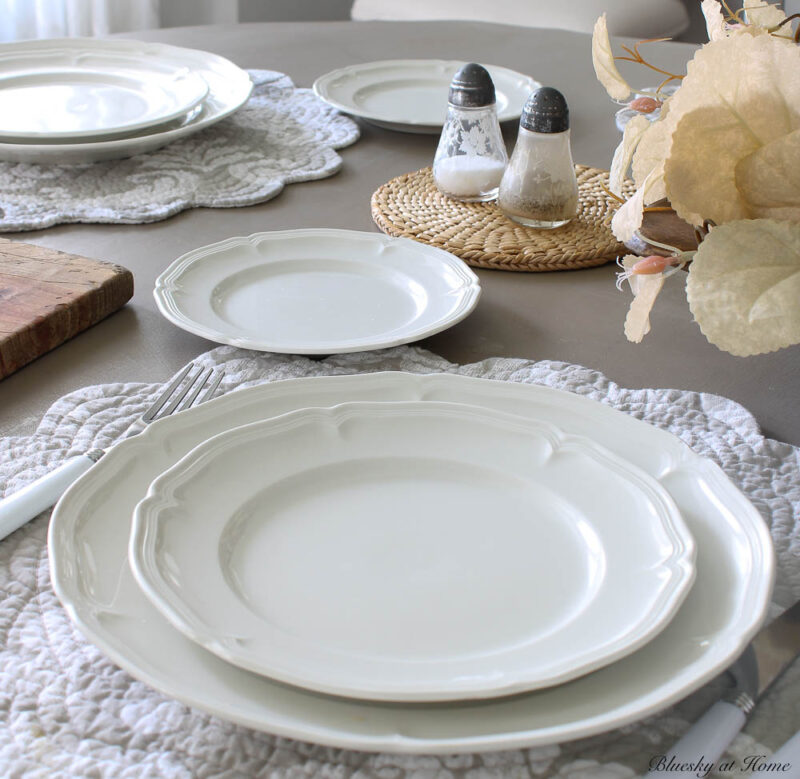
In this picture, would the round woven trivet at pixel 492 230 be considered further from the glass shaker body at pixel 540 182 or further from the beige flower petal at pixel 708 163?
the beige flower petal at pixel 708 163

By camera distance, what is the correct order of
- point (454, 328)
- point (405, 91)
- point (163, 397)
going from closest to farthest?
point (163, 397) → point (454, 328) → point (405, 91)

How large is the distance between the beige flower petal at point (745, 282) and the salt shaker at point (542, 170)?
531 millimetres

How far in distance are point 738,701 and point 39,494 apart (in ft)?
1.32

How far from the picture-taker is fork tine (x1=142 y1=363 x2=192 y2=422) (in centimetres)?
65

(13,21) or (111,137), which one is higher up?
(111,137)

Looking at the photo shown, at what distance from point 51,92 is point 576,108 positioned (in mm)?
751

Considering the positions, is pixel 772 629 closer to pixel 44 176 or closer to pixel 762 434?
pixel 762 434

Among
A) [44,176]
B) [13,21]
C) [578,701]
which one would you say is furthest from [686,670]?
[13,21]

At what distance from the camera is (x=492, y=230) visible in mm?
972

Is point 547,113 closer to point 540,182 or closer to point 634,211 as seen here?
point 540,182

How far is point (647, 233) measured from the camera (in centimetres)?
82

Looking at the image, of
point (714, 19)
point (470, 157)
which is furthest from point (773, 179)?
point (470, 157)

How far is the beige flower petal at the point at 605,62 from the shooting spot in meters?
0.52

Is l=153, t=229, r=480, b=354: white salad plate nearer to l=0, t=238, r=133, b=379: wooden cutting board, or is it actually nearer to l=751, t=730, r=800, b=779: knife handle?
l=0, t=238, r=133, b=379: wooden cutting board
